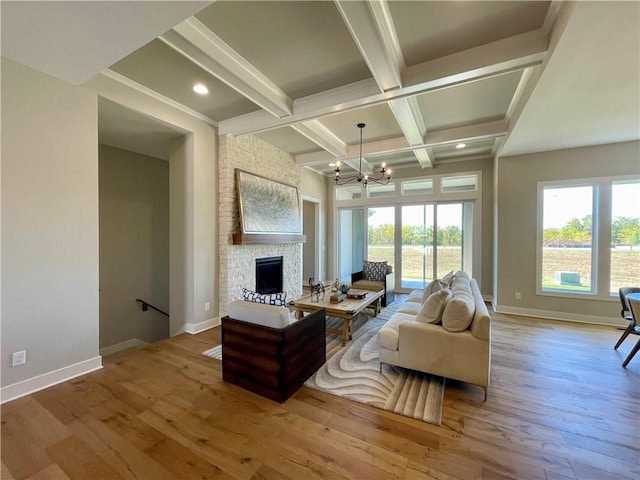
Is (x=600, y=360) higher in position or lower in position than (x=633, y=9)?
lower

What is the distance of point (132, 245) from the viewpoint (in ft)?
15.4

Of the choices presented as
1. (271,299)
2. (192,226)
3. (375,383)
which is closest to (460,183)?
(375,383)

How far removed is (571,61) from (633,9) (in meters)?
0.52

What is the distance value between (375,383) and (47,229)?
11.3 feet

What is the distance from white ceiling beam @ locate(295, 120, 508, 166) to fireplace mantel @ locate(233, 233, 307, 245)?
1786 mm

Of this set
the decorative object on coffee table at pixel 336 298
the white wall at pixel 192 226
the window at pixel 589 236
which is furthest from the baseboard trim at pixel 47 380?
the window at pixel 589 236

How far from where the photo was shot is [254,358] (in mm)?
2359

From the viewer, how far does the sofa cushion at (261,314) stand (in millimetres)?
2307

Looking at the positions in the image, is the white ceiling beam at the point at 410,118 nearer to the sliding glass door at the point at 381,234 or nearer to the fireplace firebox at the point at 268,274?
the sliding glass door at the point at 381,234

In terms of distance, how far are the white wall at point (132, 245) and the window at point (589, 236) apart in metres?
7.11

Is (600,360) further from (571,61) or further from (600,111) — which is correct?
(571,61)

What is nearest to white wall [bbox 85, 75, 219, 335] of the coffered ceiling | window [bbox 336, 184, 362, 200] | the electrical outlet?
the coffered ceiling

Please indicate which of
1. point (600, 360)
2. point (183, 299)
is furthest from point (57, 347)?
point (600, 360)

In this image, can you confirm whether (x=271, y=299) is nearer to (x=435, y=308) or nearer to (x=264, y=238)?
(x=435, y=308)
